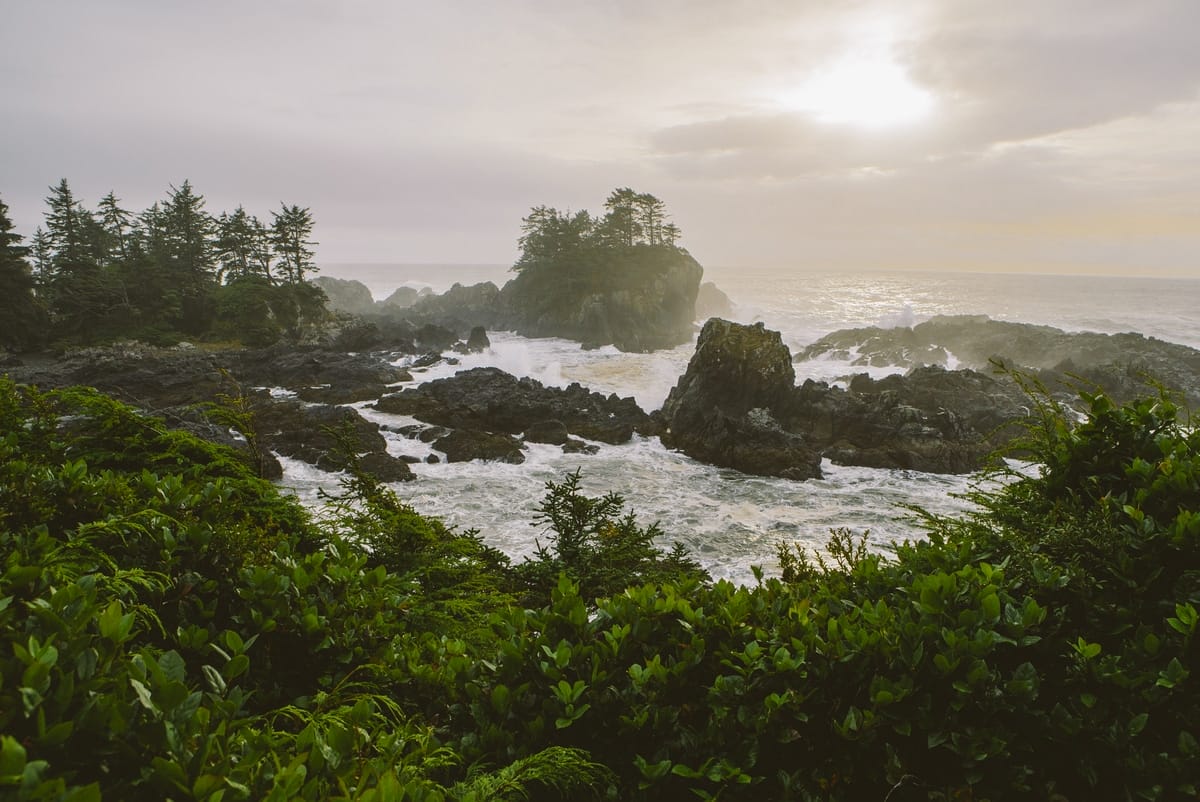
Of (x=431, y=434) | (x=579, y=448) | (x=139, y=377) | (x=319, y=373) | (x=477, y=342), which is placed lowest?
(x=579, y=448)

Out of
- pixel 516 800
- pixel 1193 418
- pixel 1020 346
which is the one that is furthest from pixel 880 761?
pixel 1020 346

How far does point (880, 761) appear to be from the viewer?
2.59 meters

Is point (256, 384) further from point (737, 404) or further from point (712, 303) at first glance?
point (712, 303)

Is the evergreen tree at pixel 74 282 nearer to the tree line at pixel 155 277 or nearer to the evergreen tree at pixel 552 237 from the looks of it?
the tree line at pixel 155 277

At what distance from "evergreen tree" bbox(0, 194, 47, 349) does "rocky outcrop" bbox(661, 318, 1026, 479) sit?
3894 cm

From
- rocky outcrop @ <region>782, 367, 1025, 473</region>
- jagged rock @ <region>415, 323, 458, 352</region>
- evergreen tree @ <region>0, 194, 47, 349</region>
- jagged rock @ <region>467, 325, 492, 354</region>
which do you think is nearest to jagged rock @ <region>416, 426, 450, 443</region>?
rocky outcrop @ <region>782, 367, 1025, 473</region>

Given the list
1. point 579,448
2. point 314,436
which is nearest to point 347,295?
point 314,436

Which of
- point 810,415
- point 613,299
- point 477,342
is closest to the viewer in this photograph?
point 810,415

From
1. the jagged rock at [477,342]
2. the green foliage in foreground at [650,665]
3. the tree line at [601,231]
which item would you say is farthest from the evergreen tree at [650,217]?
the green foliage in foreground at [650,665]

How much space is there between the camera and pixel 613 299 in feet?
187

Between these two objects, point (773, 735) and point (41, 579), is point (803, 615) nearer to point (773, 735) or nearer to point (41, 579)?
point (773, 735)

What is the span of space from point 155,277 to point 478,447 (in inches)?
1376

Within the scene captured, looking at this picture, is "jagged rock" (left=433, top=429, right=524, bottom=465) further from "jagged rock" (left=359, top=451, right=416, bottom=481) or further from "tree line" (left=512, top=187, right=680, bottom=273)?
"tree line" (left=512, top=187, right=680, bottom=273)

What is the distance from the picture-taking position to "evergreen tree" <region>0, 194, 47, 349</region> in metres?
32.6
